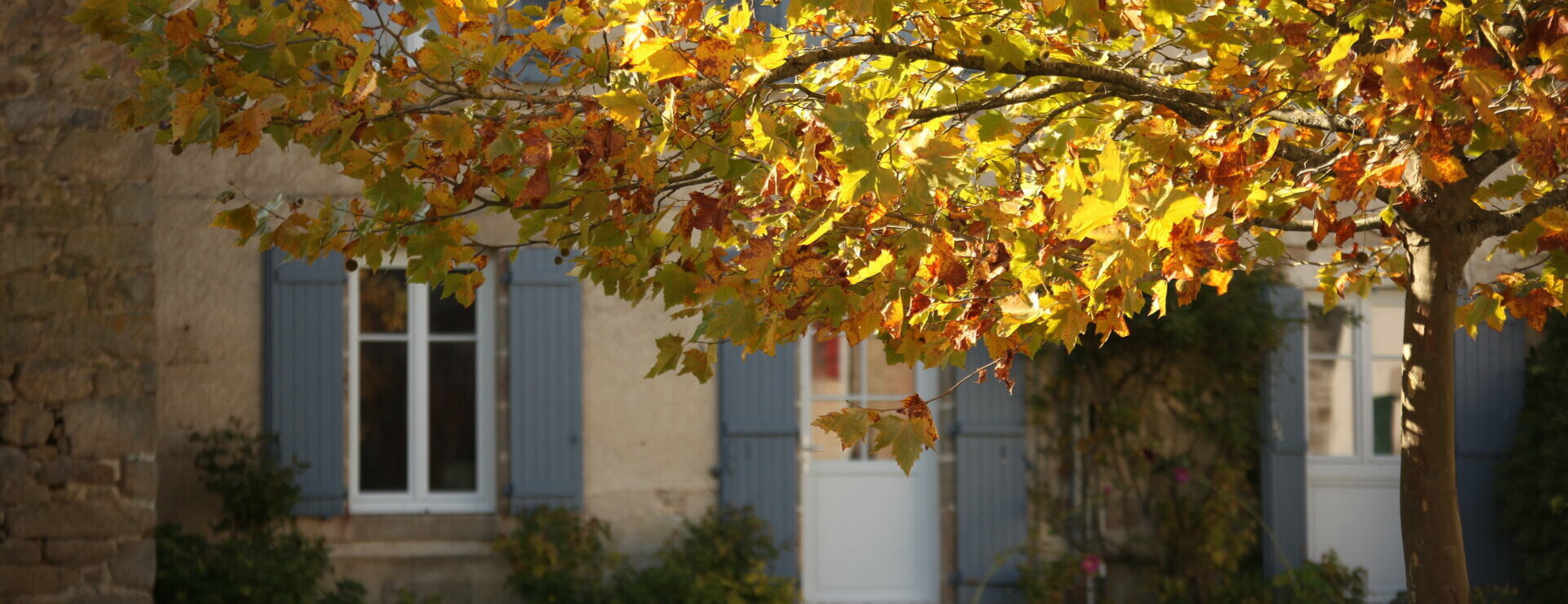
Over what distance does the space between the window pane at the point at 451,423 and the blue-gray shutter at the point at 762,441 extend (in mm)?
1243

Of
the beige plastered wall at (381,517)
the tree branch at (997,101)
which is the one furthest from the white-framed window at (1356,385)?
the tree branch at (997,101)

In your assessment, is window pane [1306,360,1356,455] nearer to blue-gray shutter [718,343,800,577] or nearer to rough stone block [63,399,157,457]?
blue-gray shutter [718,343,800,577]

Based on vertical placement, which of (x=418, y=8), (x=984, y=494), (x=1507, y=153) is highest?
(x=418, y=8)

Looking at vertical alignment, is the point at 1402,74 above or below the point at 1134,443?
above

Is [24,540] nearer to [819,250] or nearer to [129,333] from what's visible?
[129,333]

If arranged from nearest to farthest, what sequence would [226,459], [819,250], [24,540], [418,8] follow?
1. [418,8]
2. [819,250]
3. [24,540]
4. [226,459]

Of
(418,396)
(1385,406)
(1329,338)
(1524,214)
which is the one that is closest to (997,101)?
(1524,214)

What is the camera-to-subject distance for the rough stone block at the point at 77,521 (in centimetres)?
558

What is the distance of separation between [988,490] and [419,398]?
9.60 feet

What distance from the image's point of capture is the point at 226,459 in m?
6.80

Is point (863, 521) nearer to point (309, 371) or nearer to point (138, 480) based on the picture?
point (309, 371)

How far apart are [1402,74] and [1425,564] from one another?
4.45 feet

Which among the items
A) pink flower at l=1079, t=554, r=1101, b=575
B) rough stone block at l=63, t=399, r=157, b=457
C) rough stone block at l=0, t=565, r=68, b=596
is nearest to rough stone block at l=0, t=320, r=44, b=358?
rough stone block at l=63, t=399, r=157, b=457

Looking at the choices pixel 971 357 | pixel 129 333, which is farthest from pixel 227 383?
pixel 971 357
